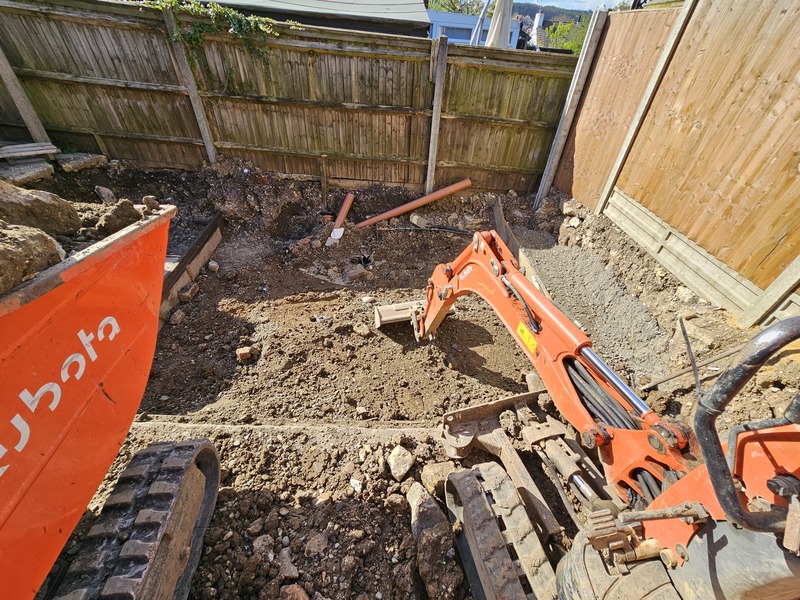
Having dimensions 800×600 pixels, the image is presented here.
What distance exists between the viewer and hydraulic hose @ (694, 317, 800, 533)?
35.3 inches

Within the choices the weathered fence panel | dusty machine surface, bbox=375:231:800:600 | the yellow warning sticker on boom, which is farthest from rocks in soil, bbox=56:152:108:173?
the yellow warning sticker on boom

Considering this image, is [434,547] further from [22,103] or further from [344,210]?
[22,103]

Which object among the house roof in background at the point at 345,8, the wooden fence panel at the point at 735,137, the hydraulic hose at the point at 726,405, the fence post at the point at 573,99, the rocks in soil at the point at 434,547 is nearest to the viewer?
the hydraulic hose at the point at 726,405

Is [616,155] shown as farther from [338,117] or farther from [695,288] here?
[338,117]

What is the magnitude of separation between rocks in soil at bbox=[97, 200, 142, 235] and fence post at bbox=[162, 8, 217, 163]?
546 centimetres

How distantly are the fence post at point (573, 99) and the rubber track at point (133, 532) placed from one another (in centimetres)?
715

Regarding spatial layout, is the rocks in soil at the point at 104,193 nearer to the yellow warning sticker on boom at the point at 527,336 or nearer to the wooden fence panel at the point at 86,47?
the wooden fence panel at the point at 86,47

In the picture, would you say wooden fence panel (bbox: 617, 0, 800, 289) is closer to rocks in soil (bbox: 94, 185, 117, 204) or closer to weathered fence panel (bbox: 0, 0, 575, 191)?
weathered fence panel (bbox: 0, 0, 575, 191)

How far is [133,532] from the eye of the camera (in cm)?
172

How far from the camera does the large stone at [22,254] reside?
1188 millimetres

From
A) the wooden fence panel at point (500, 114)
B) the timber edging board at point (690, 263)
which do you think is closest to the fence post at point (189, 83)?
the wooden fence panel at point (500, 114)

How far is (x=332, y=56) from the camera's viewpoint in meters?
5.93

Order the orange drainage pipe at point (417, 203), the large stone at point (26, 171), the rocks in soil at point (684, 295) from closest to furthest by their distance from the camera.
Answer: the rocks in soil at point (684, 295) < the large stone at point (26, 171) < the orange drainage pipe at point (417, 203)

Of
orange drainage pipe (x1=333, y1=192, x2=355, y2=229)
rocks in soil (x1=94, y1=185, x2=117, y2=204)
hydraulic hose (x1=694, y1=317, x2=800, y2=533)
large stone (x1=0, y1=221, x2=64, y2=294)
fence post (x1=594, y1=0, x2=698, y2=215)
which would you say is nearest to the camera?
hydraulic hose (x1=694, y1=317, x2=800, y2=533)
